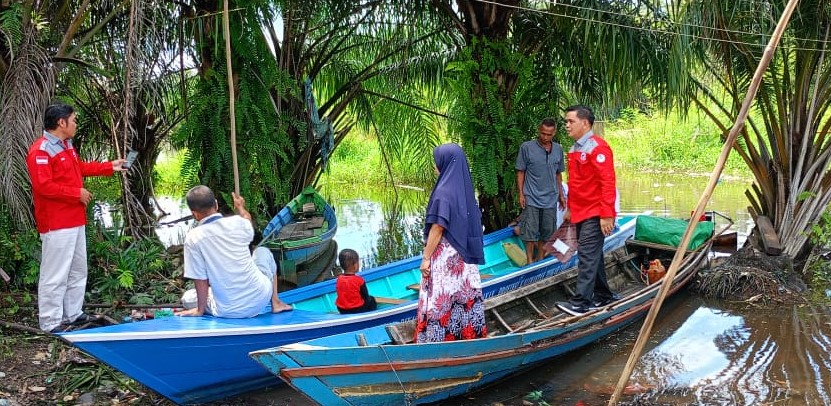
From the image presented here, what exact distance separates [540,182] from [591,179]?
148 cm

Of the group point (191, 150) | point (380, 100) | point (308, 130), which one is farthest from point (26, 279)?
point (380, 100)

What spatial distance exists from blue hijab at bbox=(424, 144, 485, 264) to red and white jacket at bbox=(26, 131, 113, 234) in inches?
99.9

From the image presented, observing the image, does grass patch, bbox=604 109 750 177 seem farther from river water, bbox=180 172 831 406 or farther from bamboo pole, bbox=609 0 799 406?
bamboo pole, bbox=609 0 799 406

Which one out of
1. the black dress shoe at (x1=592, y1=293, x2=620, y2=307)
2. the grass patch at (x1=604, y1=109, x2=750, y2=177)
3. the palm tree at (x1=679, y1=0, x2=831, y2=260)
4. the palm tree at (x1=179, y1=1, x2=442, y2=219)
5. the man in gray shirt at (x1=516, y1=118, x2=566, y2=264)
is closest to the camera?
the black dress shoe at (x1=592, y1=293, x2=620, y2=307)

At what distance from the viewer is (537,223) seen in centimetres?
685

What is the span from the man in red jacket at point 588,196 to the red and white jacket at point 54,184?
3.56 m

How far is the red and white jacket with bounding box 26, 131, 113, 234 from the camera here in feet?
15.5

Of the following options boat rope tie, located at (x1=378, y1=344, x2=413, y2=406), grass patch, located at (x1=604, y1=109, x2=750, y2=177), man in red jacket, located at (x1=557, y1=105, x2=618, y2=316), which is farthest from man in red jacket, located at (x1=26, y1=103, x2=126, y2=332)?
grass patch, located at (x1=604, y1=109, x2=750, y2=177)

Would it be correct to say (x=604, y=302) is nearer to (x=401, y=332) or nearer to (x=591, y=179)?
(x=591, y=179)

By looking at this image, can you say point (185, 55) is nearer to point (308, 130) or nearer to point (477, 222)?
point (308, 130)

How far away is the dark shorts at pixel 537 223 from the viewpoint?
268 inches

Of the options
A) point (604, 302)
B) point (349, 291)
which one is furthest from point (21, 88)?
point (604, 302)

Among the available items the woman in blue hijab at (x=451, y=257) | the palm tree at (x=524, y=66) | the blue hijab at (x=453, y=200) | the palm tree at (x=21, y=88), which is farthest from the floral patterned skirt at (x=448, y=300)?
the palm tree at (x=524, y=66)

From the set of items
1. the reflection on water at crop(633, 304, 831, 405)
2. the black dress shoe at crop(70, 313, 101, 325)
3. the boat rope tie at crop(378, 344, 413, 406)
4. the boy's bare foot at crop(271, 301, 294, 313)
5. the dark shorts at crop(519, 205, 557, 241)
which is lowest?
the reflection on water at crop(633, 304, 831, 405)
